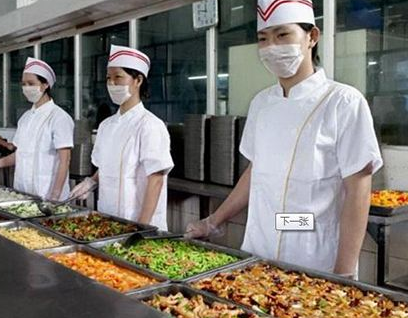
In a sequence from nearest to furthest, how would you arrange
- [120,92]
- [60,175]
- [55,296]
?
[55,296]
[120,92]
[60,175]

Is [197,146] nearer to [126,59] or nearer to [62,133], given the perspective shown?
[62,133]

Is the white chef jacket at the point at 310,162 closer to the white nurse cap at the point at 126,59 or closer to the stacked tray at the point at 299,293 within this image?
the stacked tray at the point at 299,293

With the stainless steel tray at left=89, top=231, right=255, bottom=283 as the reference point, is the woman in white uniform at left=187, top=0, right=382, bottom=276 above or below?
above

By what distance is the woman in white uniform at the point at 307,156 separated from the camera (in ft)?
4.93

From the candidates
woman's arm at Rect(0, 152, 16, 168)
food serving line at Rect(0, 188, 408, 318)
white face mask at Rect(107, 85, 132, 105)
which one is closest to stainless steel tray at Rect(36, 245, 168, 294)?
food serving line at Rect(0, 188, 408, 318)

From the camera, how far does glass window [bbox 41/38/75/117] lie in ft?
19.4

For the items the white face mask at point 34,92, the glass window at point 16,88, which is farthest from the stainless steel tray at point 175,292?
the glass window at point 16,88

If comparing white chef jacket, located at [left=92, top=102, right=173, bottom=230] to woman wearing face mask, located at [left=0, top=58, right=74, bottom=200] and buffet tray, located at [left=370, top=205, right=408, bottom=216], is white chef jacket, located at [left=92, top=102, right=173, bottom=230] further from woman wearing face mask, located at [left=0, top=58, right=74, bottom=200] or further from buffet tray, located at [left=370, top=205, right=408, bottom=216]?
buffet tray, located at [left=370, top=205, right=408, bottom=216]

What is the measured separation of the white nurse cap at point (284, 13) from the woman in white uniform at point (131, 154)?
0.95 metres

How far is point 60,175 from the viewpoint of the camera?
3.11 m

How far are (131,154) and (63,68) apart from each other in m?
4.09

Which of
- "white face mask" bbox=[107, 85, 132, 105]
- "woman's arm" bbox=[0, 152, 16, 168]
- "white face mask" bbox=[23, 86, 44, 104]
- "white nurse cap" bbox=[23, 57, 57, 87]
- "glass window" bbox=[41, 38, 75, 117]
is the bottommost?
"woman's arm" bbox=[0, 152, 16, 168]

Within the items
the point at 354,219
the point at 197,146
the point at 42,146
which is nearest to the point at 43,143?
the point at 42,146

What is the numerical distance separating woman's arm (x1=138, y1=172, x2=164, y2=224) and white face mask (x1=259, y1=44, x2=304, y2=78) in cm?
92
